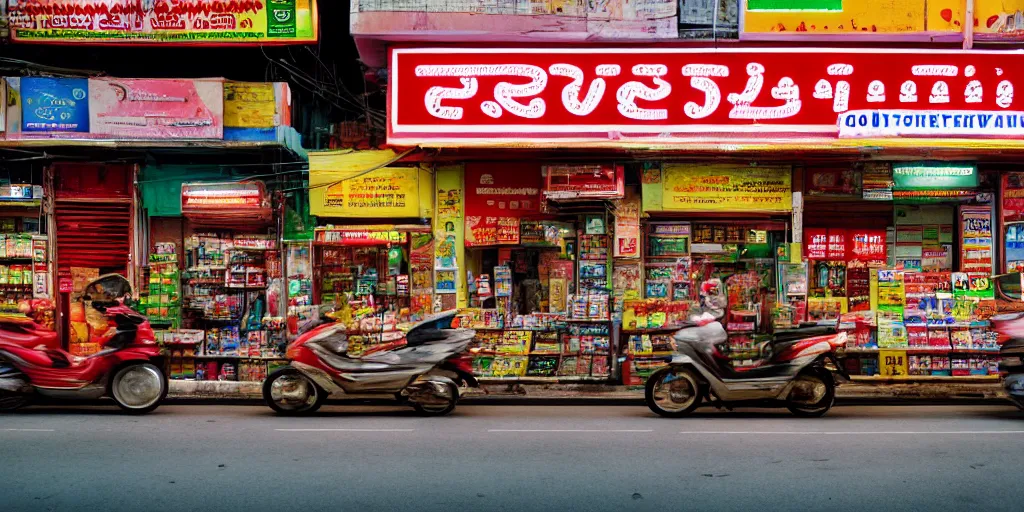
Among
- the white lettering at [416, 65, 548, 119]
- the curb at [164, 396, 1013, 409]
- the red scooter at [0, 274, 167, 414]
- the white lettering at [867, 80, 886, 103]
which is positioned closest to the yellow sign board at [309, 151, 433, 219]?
the white lettering at [416, 65, 548, 119]

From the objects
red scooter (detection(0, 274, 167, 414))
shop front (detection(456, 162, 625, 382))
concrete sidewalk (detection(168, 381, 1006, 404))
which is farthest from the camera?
shop front (detection(456, 162, 625, 382))

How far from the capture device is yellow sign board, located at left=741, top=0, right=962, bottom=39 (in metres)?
14.1

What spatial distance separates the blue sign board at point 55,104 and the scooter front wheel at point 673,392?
9.87 meters

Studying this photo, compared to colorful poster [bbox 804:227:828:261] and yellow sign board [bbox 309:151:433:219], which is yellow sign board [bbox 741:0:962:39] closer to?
colorful poster [bbox 804:227:828:261]

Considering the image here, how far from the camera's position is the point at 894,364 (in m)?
13.6

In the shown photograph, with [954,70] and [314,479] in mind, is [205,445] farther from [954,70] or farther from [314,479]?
[954,70]

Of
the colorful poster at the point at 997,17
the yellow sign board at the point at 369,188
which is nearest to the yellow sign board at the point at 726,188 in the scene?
the colorful poster at the point at 997,17

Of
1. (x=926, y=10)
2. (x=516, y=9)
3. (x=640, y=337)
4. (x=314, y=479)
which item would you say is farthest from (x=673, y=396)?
(x=926, y=10)

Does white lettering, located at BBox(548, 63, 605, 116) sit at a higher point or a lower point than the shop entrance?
higher

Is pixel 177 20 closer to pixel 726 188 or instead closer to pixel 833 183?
pixel 726 188

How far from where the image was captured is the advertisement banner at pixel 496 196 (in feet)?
48.6

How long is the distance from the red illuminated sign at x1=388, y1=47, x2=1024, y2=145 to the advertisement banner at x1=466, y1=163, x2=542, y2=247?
78cm

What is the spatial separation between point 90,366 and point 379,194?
5.35m

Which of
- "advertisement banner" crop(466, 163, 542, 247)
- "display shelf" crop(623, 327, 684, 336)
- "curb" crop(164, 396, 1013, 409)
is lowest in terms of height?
"curb" crop(164, 396, 1013, 409)
